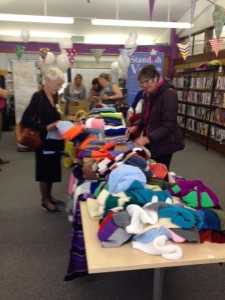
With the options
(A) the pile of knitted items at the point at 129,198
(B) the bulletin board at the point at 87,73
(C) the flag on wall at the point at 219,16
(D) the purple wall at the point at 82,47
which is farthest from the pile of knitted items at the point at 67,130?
(D) the purple wall at the point at 82,47

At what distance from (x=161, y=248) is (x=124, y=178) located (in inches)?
19.1

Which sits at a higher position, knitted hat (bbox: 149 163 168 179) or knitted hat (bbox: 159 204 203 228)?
knitted hat (bbox: 149 163 168 179)

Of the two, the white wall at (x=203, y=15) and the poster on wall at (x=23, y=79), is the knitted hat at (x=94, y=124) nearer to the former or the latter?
the poster on wall at (x=23, y=79)

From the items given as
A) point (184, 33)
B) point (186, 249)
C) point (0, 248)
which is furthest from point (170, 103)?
point (184, 33)

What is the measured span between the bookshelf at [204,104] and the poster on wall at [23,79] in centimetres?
384

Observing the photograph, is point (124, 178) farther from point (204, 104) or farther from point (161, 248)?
point (204, 104)

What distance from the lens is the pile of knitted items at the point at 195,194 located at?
5.06 feet

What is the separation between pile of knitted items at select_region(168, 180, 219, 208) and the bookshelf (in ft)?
15.9

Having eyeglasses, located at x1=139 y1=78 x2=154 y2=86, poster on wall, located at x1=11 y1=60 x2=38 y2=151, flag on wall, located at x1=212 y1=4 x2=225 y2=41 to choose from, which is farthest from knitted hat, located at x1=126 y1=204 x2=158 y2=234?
poster on wall, located at x1=11 y1=60 x2=38 y2=151

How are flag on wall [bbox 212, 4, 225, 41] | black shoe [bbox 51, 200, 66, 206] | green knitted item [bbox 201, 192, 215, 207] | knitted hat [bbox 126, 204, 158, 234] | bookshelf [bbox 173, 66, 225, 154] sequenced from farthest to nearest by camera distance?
bookshelf [bbox 173, 66, 225, 154], flag on wall [bbox 212, 4, 225, 41], black shoe [bbox 51, 200, 66, 206], green knitted item [bbox 201, 192, 215, 207], knitted hat [bbox 126, 204, 158, 234]

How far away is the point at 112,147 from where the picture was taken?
2568mm

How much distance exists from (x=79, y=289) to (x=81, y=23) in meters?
10.2

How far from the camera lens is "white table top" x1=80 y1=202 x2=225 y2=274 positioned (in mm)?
1136

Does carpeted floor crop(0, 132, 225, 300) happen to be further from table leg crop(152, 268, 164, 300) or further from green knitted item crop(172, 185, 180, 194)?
green knitted item crop(172, 185, 180, 194)
